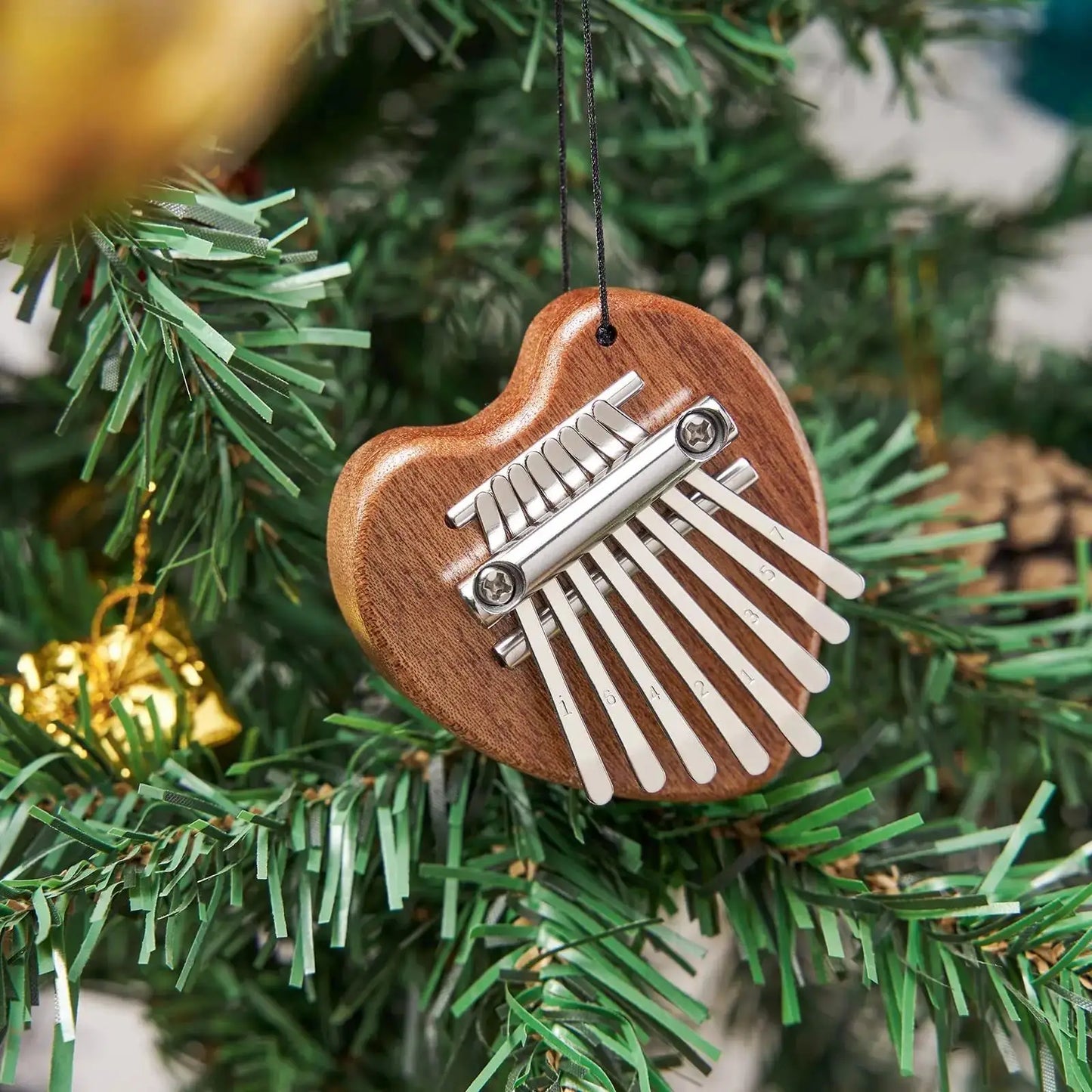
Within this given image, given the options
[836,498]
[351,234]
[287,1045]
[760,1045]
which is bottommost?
[760,1045]

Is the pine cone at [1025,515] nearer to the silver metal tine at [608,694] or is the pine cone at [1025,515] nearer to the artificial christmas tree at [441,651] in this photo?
the artificial christmas tree at [441,651]

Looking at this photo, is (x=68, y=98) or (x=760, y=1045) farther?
(x=760, y=1045)

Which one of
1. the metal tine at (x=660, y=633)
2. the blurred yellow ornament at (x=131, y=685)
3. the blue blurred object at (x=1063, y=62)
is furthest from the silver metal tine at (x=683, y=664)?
Answer: the blue blurred object at (x=1063, y=62)

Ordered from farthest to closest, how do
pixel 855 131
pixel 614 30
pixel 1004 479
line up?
pixel 855 131, pixel 1004 479, pixel 614 30

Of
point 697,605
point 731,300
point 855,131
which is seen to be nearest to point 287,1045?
point 697,605

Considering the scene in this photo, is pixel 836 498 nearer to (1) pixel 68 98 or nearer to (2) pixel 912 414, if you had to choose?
(2) pixel 912 414

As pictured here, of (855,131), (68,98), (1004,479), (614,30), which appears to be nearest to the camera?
(68,98)

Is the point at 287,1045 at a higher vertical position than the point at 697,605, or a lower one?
lower
